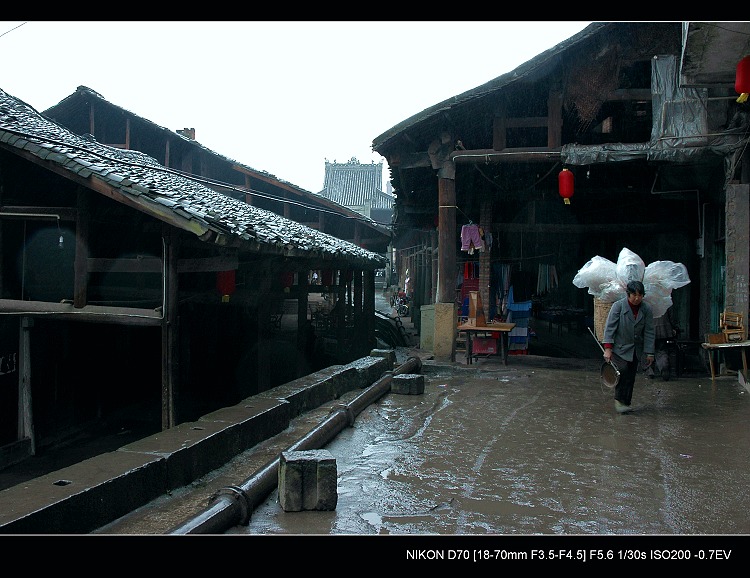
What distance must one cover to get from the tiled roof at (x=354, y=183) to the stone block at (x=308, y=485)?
43.9m

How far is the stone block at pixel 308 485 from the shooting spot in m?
5.05

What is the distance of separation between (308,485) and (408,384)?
541cm

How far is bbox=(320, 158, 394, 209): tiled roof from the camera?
160 feet

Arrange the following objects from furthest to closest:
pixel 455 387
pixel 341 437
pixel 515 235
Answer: pixel 515 235 → pixel 455 387 → pixel 341 437

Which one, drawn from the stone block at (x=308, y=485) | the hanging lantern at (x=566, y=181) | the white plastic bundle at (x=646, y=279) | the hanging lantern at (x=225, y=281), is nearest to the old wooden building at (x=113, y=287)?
the hanging lantern at (x=225, y=281)

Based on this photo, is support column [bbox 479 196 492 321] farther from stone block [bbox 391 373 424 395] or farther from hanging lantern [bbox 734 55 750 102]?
hanging lantern [bbox 734 55 750 102]

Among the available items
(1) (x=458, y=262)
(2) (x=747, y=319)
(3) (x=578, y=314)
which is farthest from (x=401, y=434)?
(3) (x=578, y=314)

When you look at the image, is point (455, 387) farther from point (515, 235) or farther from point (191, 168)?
point (191, 168)

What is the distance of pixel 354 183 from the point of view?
4997 centimetres

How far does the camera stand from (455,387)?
36.0 feet

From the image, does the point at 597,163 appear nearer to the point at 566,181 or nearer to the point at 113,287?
the point at 566,181

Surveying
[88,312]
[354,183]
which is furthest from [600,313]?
[354,183]

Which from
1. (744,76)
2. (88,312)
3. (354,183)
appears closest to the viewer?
(744,76)

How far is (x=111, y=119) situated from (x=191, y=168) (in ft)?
9.80
